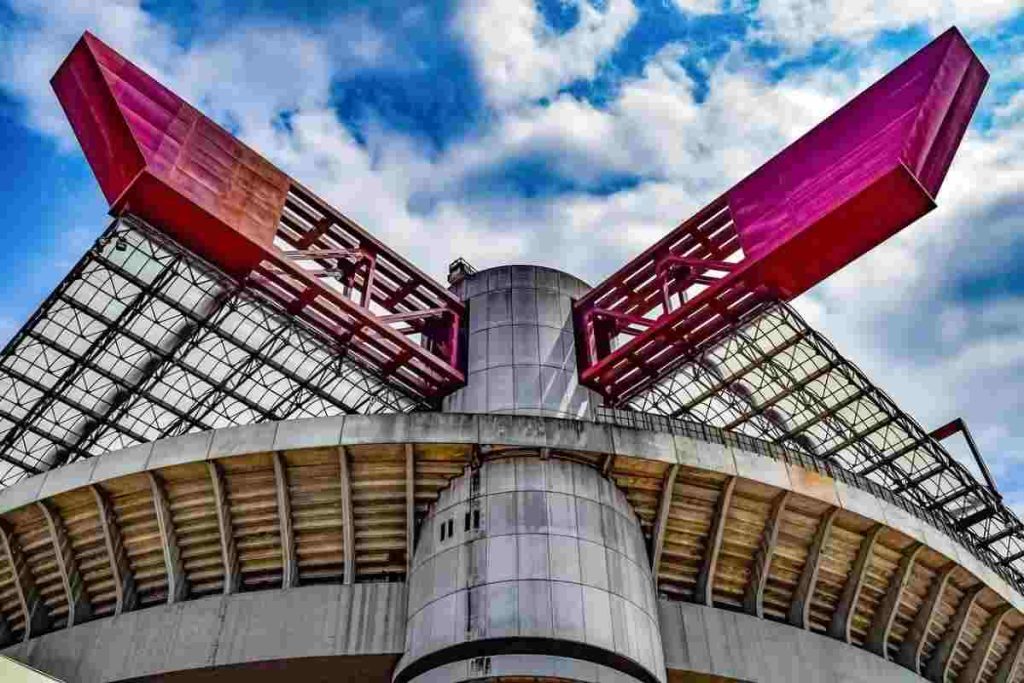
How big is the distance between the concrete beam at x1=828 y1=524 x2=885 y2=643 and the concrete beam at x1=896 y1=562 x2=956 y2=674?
2.74 meters

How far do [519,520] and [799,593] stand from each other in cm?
1133

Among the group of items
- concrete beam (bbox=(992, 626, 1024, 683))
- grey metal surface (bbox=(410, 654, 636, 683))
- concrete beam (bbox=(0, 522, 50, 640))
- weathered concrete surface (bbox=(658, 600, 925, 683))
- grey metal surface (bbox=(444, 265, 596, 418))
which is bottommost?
grey metal surface (bbox=(410, 654, 636, 683))

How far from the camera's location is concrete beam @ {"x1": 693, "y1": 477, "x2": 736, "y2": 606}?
29359mm

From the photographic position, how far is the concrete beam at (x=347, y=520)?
92.9 feet

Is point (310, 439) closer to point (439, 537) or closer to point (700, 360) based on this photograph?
point (439, 537)

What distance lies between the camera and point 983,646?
113ft

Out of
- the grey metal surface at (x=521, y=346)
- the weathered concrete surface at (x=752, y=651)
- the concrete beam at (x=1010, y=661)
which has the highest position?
the grey metal surface at (x=521, y=346)

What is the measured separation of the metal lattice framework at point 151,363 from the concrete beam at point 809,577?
52.6 ft

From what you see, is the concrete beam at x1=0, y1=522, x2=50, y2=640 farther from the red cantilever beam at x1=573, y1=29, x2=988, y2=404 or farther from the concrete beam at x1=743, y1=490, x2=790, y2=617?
the concrete beam at x1=743, y1=490, x2=790, y2=617

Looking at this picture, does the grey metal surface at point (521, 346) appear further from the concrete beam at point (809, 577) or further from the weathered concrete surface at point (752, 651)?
the concrete beam at point (809, 577)

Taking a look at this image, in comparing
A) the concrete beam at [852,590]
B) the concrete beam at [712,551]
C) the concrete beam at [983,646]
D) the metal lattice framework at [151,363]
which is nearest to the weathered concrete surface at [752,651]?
the concrete beam at [712,551]

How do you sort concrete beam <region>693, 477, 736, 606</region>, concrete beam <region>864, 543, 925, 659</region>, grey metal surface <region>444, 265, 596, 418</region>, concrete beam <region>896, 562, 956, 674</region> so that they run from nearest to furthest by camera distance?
concrete beam <region>693, 477, 736, 606</region> → concrete beam <region>864, 543, 925, 659</region> → concrete beam <region>896, 562, 956, 674</region> → grey metal surface <region>444, 265, 596, 418</region>

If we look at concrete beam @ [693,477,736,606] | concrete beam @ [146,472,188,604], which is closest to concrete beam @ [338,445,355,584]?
concrete beam @ [146,472,188,604]

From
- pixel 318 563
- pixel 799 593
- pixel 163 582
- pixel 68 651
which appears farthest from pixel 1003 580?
pixel 68 651
